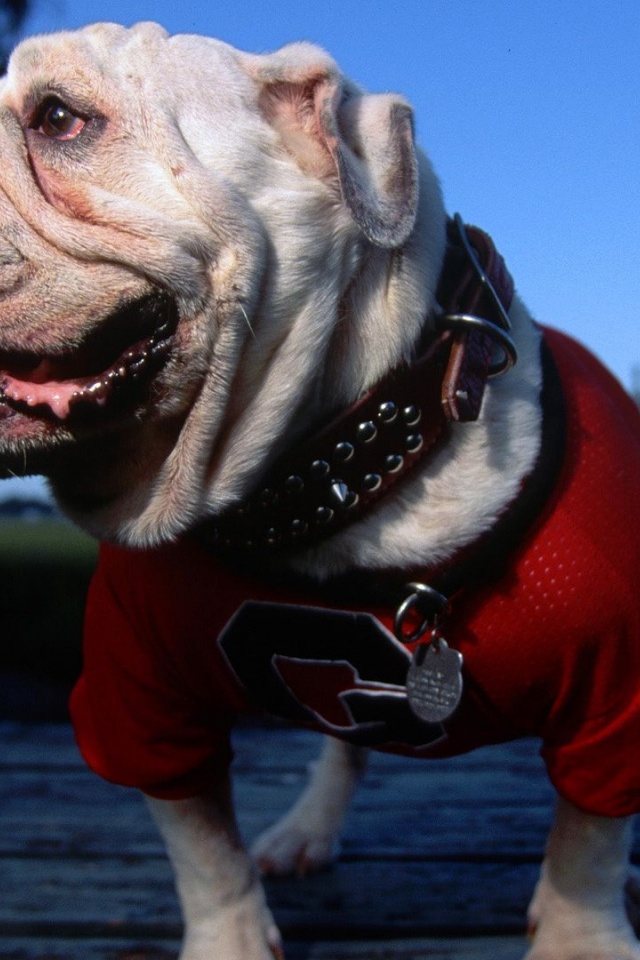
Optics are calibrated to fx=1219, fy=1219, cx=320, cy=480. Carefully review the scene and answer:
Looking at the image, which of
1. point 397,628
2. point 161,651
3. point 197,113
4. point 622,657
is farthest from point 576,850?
point 197,113

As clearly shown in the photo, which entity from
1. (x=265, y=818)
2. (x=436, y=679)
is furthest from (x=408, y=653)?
(x=265, y=818)

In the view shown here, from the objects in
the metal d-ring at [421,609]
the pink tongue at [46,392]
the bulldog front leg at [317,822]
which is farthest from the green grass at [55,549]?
the metal d-ring at [421,609]

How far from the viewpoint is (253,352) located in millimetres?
1896

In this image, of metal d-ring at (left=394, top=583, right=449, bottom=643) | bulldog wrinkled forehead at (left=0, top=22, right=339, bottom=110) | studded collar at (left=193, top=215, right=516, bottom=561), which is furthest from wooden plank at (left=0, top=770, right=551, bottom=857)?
bulldog wrinkled forehead at (left=0, top=22, right=339, bottom=110)

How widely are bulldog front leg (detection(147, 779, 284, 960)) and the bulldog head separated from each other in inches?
23.6

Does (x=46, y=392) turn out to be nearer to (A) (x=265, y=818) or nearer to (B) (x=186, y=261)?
(B) (x=186, y=261)

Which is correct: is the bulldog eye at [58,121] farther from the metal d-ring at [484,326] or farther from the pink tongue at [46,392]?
the metal d-ring at [484,326]

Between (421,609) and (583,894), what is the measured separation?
677mm

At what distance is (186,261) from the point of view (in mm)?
1814

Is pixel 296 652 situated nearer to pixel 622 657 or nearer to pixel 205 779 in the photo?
pixel 205 779

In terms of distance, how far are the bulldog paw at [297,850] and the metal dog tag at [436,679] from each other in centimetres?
93

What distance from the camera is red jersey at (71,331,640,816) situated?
190 cm

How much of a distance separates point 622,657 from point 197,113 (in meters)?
1.08

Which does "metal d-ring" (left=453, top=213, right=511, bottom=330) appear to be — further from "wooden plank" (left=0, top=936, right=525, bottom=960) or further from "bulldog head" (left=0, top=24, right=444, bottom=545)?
"wooden plank" (left=0, top=936, right=525, bottom=960)
